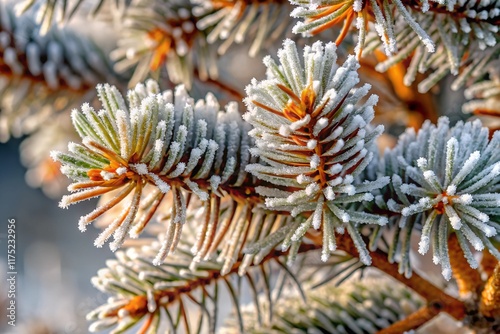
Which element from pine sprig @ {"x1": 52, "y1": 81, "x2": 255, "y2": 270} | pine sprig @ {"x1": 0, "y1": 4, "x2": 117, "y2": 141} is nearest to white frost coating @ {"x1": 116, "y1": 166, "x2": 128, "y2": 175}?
pine sprig @ {"x1": 52, "y1": 81, "x2": 255, "y2": 270}

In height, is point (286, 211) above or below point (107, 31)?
below

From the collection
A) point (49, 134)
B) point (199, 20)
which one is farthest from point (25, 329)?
point (199, 20)

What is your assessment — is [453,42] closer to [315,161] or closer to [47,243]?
[315,161]

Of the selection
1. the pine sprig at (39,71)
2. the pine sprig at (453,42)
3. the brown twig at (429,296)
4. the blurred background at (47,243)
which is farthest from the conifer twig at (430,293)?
the blurred background at (47,243)

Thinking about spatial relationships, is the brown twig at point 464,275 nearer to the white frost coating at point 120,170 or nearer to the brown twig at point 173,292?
the brown twig at point 173,292

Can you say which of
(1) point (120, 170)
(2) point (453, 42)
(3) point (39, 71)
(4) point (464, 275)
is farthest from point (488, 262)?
(3) point (39, 71)

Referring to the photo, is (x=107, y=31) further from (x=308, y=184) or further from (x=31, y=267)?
(x=31, y=267)
